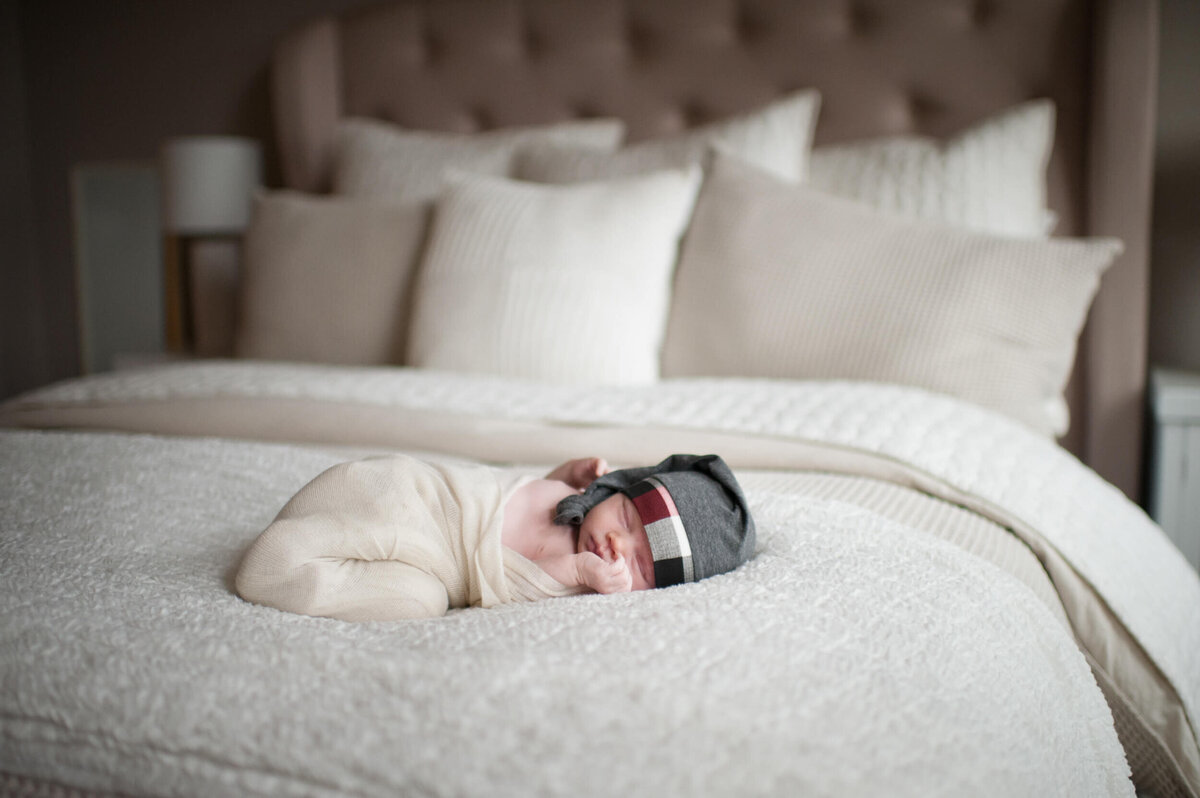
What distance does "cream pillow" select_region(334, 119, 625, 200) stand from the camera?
2092 millimetres

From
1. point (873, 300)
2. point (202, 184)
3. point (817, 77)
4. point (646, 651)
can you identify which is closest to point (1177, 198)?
point (817, 77)

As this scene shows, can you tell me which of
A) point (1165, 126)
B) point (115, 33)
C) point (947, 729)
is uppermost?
point (115, 33)

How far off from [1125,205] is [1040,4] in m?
0.50

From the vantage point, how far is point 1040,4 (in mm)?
1880

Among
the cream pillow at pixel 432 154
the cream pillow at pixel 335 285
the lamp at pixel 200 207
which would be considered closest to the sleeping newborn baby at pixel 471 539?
the cream pillow at pixel 335 285

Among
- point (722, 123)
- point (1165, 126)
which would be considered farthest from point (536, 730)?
point (1165, 126)

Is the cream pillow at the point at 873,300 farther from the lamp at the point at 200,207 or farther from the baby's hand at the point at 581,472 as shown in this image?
the lamp at the point at 200,207

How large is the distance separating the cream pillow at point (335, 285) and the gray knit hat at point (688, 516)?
1.10m

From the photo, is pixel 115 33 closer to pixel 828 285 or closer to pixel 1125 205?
pixel 828 285

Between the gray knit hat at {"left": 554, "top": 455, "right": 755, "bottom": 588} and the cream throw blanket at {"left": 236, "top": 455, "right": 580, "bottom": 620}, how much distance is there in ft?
0.29

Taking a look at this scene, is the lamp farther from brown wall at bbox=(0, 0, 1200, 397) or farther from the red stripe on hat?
the red stripe on hat

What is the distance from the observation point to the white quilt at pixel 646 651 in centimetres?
49

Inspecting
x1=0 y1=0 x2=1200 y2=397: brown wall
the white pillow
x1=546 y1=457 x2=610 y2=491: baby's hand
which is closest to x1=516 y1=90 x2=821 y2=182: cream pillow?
the white pillow

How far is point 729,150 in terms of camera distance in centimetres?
185
